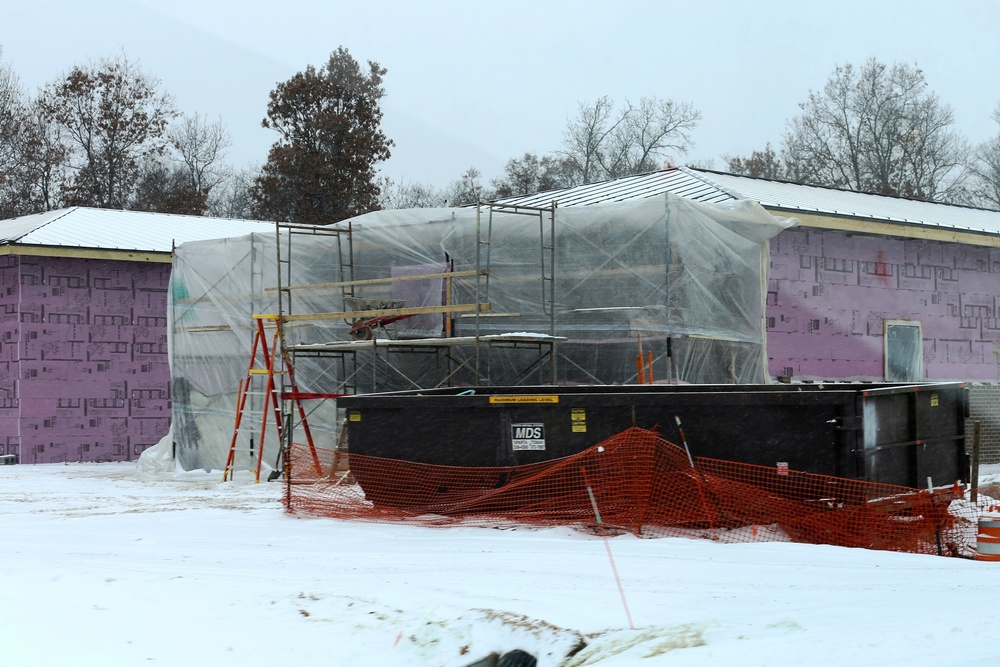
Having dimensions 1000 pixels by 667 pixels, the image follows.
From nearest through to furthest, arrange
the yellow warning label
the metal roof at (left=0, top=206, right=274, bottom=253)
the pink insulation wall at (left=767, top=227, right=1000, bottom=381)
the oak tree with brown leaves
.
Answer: the yellow warning label
the pink insulation wall at (left=767, top=227, right=1000, bottom=381)
the metal roof at (left=0, top=206, right=274, bottom=253)
the oak tree with brown leaves

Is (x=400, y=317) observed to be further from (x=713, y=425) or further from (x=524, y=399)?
(x=713, y=425)

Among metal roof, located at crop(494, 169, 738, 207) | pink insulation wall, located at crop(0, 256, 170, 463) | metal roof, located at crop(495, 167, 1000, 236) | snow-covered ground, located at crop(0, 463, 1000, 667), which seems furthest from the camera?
pink insulation wall, located at crop(0, 256, 170, 463)

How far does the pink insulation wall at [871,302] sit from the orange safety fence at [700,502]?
755 cm

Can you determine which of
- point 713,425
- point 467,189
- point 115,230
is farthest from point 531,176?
point 713,425

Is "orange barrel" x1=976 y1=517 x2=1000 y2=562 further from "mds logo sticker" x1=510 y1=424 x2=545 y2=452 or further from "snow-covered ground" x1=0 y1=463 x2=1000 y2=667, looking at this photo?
"mds logo sticker" x1=510 y1=424 x2=545 y2=452

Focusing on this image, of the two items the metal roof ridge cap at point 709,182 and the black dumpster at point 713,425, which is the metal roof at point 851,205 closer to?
the metal roof ridge cap at point 709,182

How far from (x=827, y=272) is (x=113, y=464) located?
47.0ft

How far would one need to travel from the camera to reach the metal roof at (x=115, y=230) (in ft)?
78.2

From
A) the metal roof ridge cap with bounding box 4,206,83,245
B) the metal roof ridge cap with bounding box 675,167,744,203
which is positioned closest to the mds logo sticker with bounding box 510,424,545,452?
the metal roof ridge cap with bounding box 675,167,744,203

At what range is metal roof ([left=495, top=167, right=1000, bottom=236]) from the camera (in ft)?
62.2

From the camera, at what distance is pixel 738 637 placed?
598cm

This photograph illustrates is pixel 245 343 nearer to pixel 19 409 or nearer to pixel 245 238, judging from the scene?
pixel 245 238

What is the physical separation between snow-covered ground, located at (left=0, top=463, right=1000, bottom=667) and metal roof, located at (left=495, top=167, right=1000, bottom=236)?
958 centimetres

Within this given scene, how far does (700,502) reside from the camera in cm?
1030
